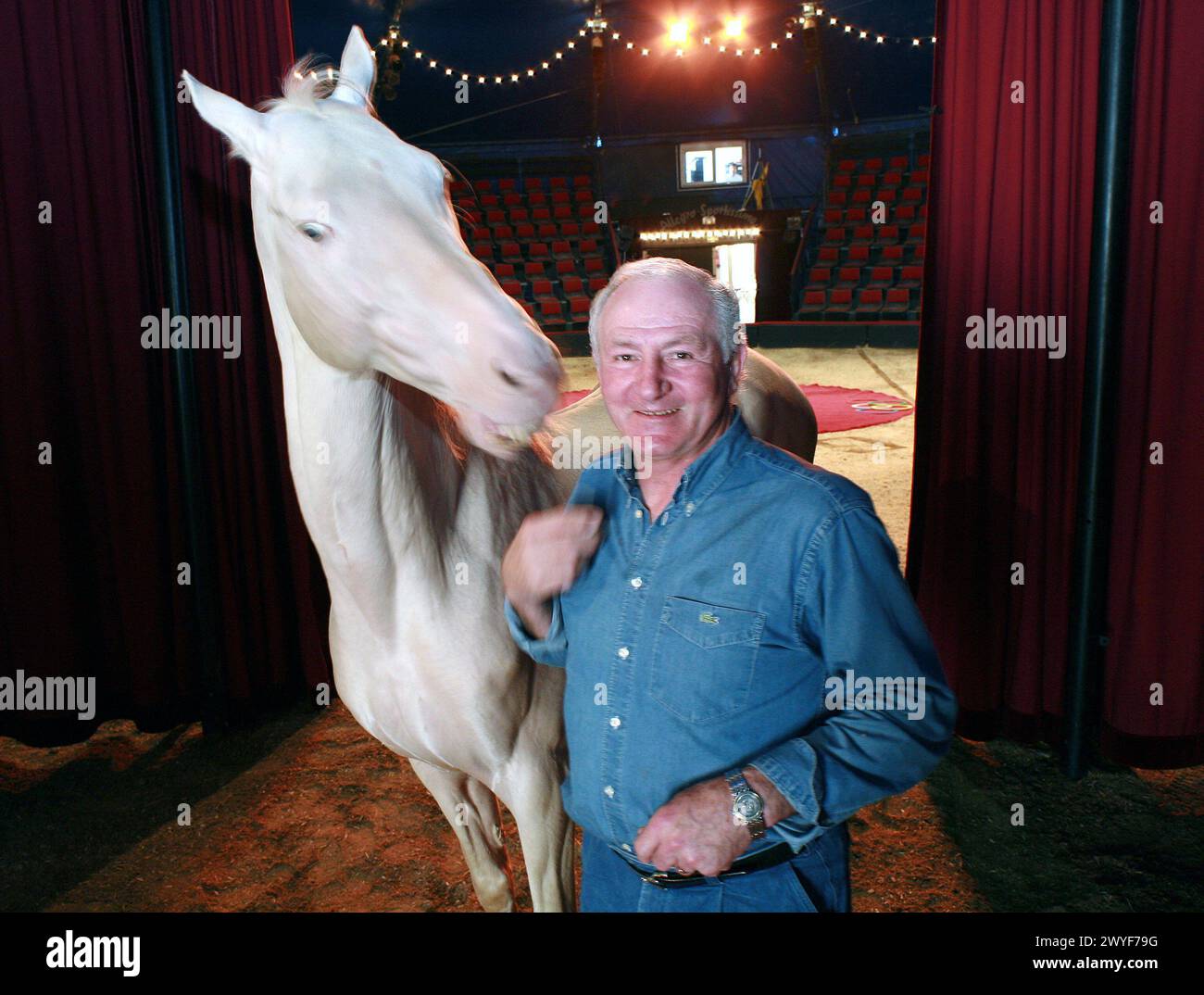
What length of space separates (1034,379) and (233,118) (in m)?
2.40

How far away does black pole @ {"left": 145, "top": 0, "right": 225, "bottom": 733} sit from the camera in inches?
106

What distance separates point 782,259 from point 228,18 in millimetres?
12788

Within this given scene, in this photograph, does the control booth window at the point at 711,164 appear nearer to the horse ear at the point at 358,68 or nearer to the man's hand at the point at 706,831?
the horse ear at the point at 358,68

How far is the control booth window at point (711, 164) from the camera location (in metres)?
15.4

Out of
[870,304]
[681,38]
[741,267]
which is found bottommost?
[870,304]

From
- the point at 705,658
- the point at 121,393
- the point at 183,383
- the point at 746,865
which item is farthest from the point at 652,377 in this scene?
the point at 121,393

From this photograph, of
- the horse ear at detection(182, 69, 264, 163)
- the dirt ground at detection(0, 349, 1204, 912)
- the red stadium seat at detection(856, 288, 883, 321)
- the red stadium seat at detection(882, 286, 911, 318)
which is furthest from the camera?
the red stadium seat at detection(856, 288, 883, 321)

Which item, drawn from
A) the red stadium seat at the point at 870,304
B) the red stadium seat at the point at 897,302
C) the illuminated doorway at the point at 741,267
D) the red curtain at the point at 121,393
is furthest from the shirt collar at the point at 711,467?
the illuminated doorway at the point at 741,267

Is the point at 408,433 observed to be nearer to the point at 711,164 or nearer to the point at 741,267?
the point at 741,267

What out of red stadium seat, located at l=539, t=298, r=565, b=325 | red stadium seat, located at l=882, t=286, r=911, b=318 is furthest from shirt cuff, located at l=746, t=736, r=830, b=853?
red stadium seat, located at l=539, t=298, r=565, b=325

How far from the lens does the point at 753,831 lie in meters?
0.90

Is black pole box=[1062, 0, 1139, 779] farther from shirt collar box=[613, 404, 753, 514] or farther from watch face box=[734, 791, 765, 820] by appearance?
watch face box=[734, 791, 765, 820]

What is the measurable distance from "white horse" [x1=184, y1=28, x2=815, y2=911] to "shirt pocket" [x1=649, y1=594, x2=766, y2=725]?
1.29 feet

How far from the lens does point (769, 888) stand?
102cm
